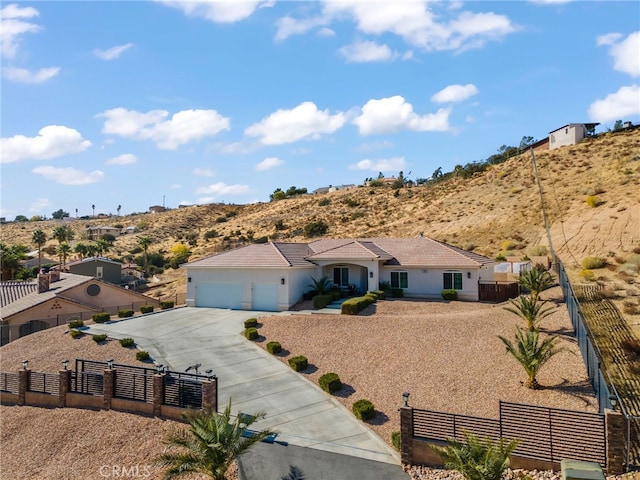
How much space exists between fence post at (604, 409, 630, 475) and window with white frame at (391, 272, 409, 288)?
77.8ft

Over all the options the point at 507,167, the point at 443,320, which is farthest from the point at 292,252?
the point at 507,167

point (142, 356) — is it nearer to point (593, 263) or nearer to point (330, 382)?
point (330, 382)

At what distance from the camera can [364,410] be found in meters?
15.3

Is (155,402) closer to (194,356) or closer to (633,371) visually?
(194,356)

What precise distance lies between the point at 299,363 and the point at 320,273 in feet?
55.6

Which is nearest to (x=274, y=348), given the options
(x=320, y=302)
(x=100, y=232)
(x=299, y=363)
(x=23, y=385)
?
(x=299, y=363)

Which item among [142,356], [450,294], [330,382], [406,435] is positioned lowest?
[406,435]

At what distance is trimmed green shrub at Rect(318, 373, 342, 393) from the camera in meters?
17.6

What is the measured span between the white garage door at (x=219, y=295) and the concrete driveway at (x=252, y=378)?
1.97m

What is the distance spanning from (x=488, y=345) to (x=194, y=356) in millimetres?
14702

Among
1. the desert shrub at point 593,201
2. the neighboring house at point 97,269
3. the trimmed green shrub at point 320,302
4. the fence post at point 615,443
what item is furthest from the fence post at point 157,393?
the desert shrub at point 593,201

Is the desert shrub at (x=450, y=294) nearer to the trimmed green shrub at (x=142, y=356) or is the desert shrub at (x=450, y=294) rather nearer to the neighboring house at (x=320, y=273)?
the neighboring house at (x=320, y=273)

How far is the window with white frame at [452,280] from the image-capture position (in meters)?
33.1

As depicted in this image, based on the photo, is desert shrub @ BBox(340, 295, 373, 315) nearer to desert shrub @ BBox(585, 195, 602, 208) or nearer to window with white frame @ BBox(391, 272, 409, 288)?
window with white frame @ BBox(391, 272, 409, 288)
